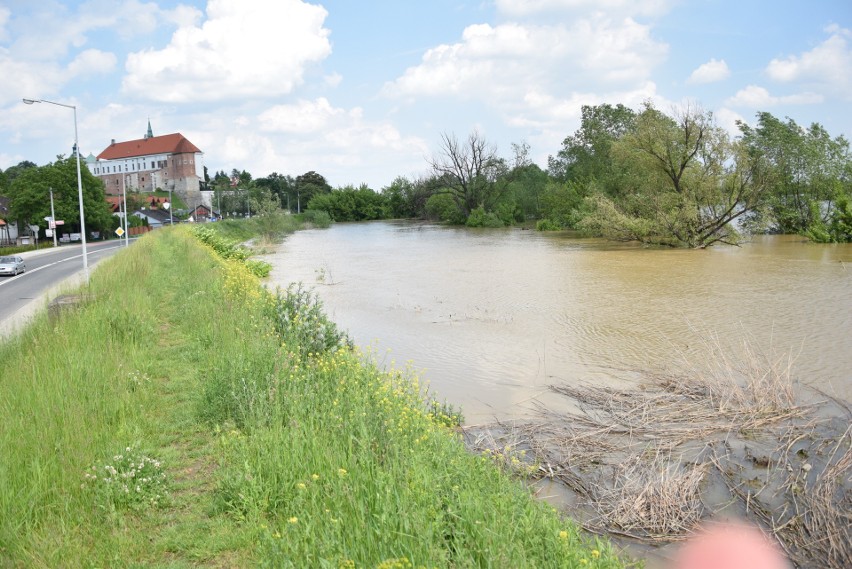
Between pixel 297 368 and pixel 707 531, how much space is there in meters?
4.71

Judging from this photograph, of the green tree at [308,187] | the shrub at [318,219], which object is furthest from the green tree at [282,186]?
the shrub at [318,219]

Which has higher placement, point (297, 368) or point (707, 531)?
point (297, 368)

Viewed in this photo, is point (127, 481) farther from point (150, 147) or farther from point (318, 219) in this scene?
point (150, 147)

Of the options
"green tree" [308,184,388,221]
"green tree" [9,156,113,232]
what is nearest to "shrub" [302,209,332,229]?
"green tree" [308,184,388,221]

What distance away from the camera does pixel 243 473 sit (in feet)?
17.2

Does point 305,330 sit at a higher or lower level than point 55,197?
lower

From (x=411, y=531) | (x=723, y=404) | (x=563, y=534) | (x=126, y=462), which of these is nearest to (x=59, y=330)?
(x=126, y=462)

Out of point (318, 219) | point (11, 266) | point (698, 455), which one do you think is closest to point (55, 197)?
point (11, 266)

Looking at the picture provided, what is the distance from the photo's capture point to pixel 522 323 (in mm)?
16547

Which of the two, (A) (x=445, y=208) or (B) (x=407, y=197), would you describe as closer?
(A) (x=445, y=208)

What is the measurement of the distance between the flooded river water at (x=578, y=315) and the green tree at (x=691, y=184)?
3387 mm

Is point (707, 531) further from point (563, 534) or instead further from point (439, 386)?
point (439, 386)

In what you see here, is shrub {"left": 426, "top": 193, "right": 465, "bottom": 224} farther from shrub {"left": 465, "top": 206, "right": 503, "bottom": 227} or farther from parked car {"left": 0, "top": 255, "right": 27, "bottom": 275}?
parked car {"left": 0, "top": 255, "right": 27, "bottom": 275}

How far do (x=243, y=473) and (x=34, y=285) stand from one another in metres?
28.5
